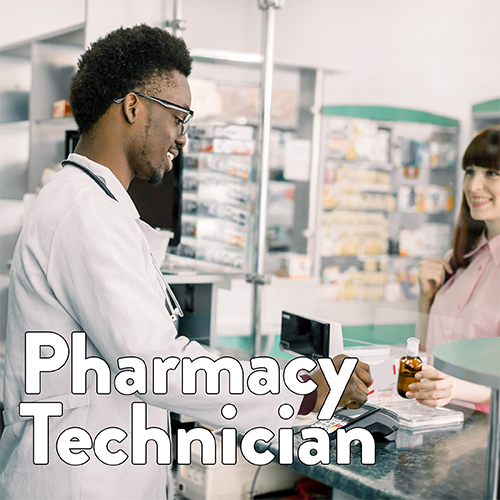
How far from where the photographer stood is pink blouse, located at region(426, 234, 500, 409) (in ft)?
7.31

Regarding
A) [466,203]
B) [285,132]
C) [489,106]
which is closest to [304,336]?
[466,203]

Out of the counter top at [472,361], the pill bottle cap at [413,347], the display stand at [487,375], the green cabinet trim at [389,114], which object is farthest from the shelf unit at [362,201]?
the display stand at [487,375]

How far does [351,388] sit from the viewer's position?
4.16 feet

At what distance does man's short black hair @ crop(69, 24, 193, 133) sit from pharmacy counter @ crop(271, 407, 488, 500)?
0.86 m

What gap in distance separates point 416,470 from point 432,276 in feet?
4.47

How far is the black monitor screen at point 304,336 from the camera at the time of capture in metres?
1.74

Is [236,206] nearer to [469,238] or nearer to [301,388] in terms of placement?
[469,238]

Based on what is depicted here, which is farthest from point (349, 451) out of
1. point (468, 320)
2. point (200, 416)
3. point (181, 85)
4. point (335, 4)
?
point (335, 4)

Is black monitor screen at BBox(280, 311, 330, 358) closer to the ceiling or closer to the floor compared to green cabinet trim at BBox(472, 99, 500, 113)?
closer to the floor

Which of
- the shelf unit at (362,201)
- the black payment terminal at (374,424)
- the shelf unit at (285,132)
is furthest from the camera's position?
the shelf unit at (362,201)

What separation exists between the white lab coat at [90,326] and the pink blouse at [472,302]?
1293mm

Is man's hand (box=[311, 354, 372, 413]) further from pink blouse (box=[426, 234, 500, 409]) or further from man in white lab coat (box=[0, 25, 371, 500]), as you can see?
pink blouse (box=[426, 234, 500, 409])

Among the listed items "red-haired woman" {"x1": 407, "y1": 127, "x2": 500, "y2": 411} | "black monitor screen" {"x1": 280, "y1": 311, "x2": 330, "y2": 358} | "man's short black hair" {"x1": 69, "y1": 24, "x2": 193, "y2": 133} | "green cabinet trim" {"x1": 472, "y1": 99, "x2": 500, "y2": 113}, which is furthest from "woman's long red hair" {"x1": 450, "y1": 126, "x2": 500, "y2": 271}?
"man's short black hair" {"x1": 69, "y1": 24, "x2": 193, "y2": 133}

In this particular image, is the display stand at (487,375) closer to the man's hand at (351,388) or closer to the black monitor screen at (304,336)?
the man's hand at (351,388)
